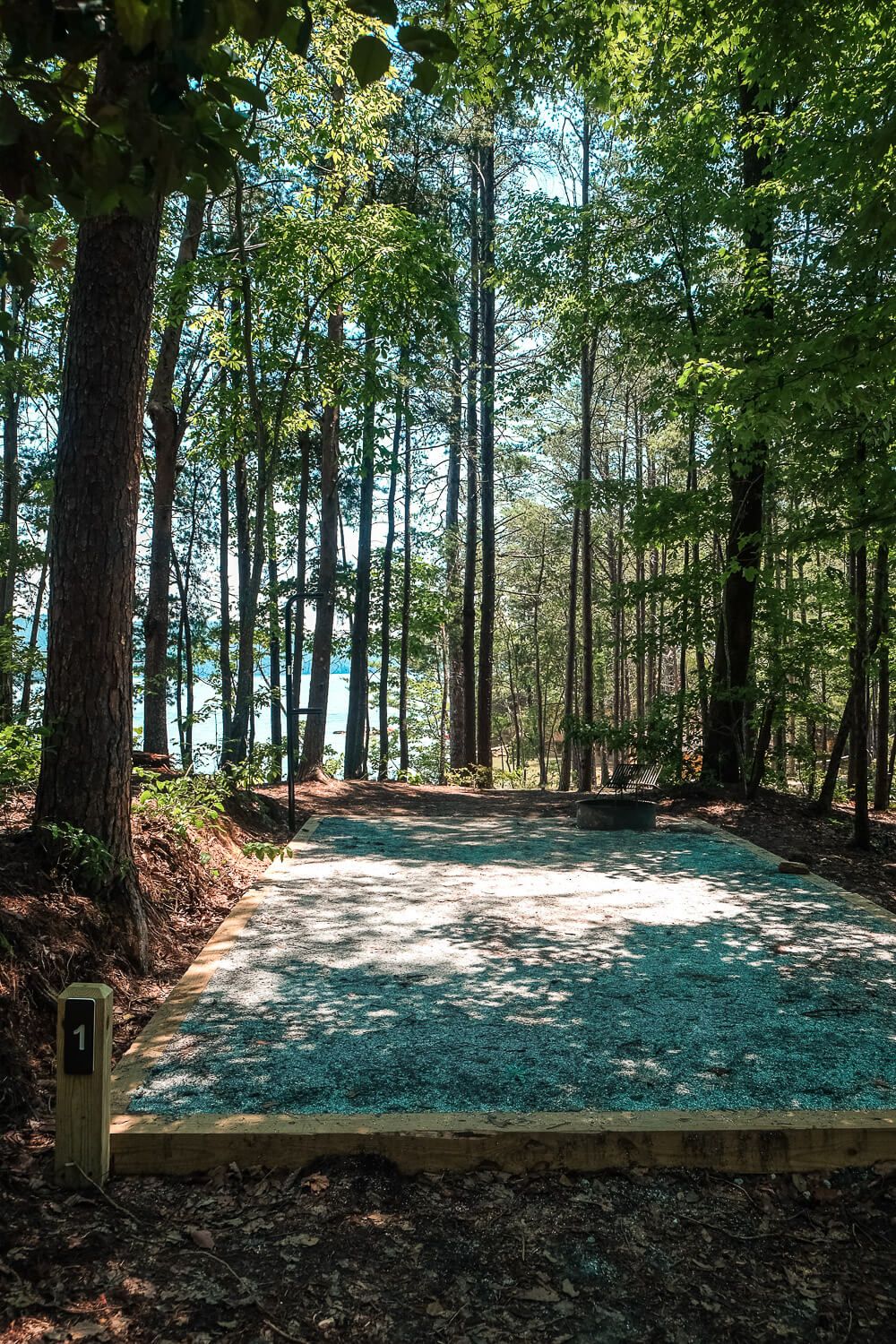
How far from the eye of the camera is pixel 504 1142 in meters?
2.64

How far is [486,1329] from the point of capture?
2.03 m

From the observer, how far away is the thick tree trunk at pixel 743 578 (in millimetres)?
9242

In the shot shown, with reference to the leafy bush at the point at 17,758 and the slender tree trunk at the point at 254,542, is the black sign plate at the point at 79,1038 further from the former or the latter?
the slender tree trunk at the point at 254,542

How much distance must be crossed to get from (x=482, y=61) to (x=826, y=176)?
9.97 ft

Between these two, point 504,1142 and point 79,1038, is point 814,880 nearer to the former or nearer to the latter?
point 504,1142

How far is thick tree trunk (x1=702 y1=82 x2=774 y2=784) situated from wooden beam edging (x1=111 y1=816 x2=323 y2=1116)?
238 inches

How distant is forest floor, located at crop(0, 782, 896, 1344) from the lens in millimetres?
2039

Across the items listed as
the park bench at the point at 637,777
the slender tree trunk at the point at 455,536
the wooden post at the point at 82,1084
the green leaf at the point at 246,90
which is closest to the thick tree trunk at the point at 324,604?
the slender tree trunk at the point at 455,536

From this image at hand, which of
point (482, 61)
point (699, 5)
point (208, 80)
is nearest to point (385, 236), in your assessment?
point (482, 61)

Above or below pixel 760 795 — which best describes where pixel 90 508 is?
above

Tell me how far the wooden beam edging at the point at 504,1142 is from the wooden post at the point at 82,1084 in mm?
127

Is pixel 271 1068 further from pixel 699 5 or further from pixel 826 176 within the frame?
pixel 826 176

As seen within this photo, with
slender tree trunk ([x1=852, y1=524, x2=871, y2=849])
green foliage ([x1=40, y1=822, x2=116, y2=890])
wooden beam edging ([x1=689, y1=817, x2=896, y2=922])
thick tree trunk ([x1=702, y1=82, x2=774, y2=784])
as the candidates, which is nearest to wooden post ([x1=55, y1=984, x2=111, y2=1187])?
green foliage ([x1=40, y1=822, x2=116, y2=890])

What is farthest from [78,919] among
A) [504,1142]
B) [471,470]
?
[471,470]
